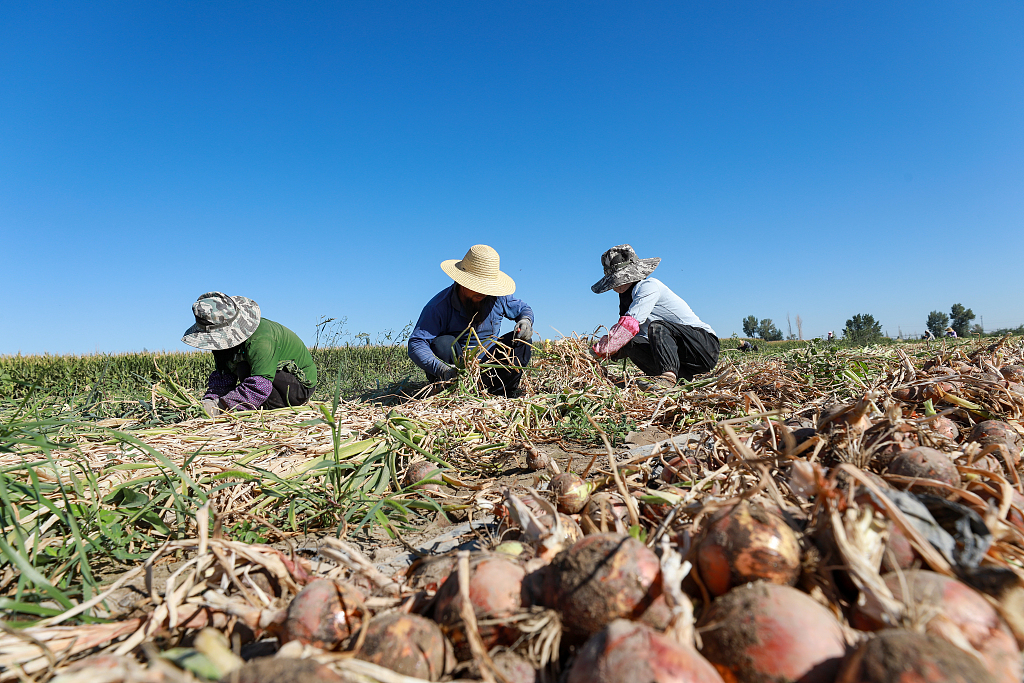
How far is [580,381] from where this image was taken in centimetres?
409

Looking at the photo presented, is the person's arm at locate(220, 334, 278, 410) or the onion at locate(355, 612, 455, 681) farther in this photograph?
the person's arm at locate(220, 334, 278, 410)

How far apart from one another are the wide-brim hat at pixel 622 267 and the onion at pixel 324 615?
4.45 m

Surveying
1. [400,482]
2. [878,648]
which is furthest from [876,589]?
[400,482]

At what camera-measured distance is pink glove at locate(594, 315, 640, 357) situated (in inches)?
181

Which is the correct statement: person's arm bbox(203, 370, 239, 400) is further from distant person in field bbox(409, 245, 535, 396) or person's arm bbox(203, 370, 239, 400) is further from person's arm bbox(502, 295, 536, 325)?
person's arm bbox(502, 295, 536, 325)

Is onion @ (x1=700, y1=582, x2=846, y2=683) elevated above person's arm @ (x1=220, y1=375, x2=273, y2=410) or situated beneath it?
situated beneath

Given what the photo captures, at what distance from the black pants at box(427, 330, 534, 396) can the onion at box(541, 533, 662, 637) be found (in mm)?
3158

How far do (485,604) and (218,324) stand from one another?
4.39 meters

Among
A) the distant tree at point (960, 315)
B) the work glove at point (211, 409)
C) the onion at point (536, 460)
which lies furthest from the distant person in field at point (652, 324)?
the distant tree at point (960, 315)

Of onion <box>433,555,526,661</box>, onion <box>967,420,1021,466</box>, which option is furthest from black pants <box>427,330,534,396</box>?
onion <box>433,555,526,661</box>

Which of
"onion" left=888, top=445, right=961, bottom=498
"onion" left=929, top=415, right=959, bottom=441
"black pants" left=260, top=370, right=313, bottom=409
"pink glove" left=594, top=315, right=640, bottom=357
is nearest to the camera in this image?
"onion" left=888, top=445, right=961, bottom=498

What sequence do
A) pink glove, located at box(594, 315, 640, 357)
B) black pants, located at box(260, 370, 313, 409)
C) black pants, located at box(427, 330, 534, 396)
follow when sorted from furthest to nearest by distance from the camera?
black pants, located at box(260, 370, 313, 409) → pink glove, located at box(594, 315, 640, 357) → black pants, located at box(427, 330, 534, 396)

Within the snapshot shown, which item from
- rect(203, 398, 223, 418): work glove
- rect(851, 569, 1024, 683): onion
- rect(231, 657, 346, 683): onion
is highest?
rect(203, 398, 223, 418): work glove

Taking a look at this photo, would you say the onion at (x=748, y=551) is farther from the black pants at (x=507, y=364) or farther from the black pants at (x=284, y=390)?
the black pants at (x=284, y=390)
